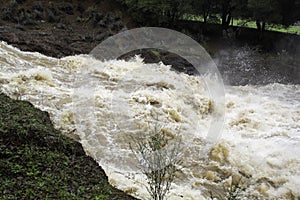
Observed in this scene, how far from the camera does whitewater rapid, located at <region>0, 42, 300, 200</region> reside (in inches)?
279

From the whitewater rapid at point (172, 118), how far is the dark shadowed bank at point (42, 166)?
0.77 metres

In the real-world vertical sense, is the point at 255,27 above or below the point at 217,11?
below

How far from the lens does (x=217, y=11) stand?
1842 cm

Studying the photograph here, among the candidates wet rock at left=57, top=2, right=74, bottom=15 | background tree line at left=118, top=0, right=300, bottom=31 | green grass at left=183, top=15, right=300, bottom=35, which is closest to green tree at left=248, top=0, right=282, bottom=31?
background tree line at left=118, top=0, right=300, bottom=31

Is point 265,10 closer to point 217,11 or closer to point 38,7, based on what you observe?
point 217,11

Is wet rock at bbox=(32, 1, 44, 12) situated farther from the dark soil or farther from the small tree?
the small tree

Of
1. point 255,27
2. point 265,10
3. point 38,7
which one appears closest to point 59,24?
point 38,7

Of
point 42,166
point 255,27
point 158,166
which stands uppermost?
point 255,27

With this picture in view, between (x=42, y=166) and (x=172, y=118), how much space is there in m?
4.36

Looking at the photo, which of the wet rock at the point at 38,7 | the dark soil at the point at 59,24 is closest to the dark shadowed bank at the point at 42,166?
the dark soil at the point at 59,24

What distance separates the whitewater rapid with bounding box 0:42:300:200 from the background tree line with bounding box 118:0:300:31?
4826 mm

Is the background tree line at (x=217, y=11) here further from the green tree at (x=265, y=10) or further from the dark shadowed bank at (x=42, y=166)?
the dark shadowed bank at (x=42, y=166)

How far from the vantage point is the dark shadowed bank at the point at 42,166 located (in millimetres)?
4883

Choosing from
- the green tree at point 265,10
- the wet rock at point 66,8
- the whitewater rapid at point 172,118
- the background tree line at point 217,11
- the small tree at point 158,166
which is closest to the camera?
the small tree at point 158,166
